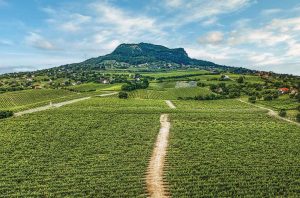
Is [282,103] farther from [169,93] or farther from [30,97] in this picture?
[30,97]

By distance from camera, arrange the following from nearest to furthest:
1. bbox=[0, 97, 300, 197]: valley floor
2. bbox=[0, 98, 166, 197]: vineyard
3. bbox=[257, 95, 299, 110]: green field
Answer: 1. bbox=[0, 98, 166, 197]: vineyard
2. bbox=[0, 97, 300, 197]: valley floor
3. bbox=[257, 95, 299, 110]: green field

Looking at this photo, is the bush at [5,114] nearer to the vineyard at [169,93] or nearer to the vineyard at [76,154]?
the vineyard at [76,154]

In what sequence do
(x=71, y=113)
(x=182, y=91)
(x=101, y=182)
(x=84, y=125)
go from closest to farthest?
1. (x=101, y=182)
2. (x=84, y=125)
3. (x=71, y=113)
4. (x=182, y=91)

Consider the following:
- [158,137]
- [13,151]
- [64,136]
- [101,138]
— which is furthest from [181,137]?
[13,151]

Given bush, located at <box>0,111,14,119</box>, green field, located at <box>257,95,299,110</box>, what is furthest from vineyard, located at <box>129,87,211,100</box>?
bush, located at <box>0,111,14,119</box>

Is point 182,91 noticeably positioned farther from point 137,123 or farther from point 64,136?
point 64,136

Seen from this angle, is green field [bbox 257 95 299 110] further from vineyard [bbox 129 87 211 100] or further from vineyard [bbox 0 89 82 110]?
vineyard [bbox 0 89 82 110]
